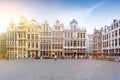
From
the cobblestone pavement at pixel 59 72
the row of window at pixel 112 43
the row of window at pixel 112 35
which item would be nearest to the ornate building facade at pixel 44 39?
the row of window at pixel 112 43

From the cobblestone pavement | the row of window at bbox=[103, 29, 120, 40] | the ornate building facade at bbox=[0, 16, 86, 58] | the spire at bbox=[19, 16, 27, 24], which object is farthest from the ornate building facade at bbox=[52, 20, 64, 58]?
the cobblestone pavement

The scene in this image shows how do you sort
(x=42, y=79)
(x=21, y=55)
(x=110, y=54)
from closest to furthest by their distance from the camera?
(x=42, y=79) → (x=110, y=54) → (x=21, y=55)

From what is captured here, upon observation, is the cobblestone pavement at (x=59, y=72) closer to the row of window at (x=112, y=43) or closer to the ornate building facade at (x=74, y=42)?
the row of window at (x=112, y=43)

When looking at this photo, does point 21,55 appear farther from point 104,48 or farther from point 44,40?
point 104,48

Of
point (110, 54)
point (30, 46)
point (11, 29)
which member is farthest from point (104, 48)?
point (11, 29)

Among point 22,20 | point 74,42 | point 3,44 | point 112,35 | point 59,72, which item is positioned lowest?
point 59,72

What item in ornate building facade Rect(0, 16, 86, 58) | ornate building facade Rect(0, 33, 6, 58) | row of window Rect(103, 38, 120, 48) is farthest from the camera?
ornate building facade Rect(0, 16, 86, 58)

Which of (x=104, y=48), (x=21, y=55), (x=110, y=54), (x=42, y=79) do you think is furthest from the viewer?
(x=21, y=55)

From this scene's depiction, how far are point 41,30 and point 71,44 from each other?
7483mm

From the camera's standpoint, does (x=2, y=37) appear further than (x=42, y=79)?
Yes

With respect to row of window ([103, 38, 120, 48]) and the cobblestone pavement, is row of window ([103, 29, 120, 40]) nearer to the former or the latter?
row of window ([103, 38, 120, 48])

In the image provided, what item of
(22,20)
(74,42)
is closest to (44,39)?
(22,20)

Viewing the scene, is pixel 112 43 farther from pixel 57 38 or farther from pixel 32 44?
pixel 32 44

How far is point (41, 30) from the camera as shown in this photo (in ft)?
178
